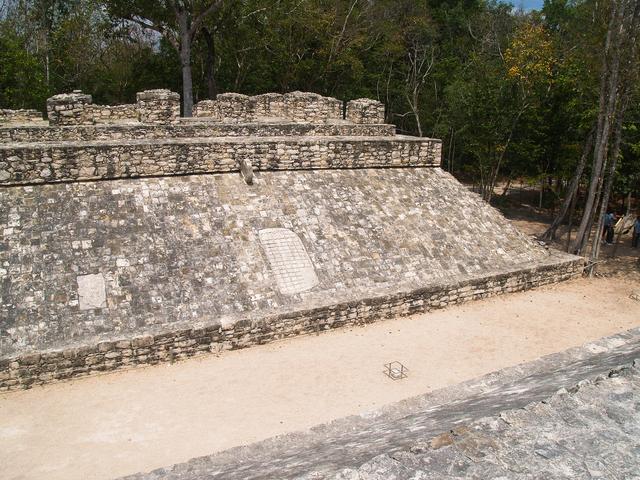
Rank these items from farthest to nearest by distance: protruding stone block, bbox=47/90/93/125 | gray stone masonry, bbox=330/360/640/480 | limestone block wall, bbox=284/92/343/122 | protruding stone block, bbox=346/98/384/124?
protruding stone block, bbox=346/98/384/124 < limestone block wall, bbox=284/92/343/122 < protruding stone block, bbox=47/90/93/125 < gray stone masonry, bbox=330/360/640/480

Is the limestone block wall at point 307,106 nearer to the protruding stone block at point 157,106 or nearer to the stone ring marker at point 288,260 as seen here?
the protruding stone block at point 157,106

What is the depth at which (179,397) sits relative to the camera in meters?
7.64

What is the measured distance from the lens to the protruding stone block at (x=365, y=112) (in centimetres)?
1745

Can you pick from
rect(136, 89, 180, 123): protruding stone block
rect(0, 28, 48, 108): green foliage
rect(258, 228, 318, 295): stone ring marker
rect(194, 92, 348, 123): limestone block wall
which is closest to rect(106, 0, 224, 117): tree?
rect(0, 28, 48, 108): green foliage

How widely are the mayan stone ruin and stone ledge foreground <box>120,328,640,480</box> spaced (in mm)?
4957

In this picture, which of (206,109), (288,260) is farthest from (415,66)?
(288,260)

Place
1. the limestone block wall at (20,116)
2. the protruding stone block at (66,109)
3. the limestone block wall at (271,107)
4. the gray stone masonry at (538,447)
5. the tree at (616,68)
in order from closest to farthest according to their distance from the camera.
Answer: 1. the gray stone masonry at (538,447)
2. the tree at (616,68)
3. the protruding stone block at (66,109)
4. the limestone block wall at (20,116)
5. the limestone block wall at (271,107)

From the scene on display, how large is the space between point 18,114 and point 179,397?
43.7 ft

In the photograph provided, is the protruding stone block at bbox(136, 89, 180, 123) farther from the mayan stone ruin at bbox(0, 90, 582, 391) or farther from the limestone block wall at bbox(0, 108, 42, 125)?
the limestone block wall at bbox(0, 108, 42, 125)

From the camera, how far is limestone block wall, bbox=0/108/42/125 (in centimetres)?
1591

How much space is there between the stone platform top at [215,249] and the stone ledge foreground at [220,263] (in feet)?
0.10

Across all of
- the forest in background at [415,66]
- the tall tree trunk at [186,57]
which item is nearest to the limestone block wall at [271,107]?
the tall tree trunk at [186,57]

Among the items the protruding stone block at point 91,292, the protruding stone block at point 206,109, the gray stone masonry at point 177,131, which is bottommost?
the protruding stone block at point 91,292

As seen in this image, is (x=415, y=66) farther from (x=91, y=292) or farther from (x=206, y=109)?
(x=91, y=292)
